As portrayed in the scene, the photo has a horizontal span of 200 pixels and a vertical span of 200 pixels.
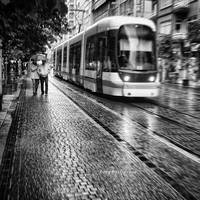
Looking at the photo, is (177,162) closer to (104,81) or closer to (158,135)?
(158,135)

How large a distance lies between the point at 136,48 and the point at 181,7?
16816 millimetres

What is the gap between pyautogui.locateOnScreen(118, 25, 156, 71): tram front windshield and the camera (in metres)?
14.2

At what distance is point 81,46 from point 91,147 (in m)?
14.3

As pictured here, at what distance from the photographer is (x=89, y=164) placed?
18.6 ft

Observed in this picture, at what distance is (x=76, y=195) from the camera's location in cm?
432

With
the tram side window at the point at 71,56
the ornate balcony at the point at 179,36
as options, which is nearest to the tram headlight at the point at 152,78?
the tram side window at the point at 71,56

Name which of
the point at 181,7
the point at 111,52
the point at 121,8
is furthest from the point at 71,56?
the point at 121,8

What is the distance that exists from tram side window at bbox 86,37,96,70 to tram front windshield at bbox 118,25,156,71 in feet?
9.00

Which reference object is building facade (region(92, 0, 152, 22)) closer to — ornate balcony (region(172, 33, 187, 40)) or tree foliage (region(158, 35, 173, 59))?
ornate balcony (region(172, 33, 187, 40))

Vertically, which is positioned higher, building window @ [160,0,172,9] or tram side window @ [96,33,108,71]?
building window @ [160,0,172,9]

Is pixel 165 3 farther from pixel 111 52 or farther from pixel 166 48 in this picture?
pixel 111 52

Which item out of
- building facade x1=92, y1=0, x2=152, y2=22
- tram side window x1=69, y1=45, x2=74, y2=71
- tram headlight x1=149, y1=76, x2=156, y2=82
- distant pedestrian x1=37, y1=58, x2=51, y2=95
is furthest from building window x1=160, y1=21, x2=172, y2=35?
tram headlight x1=149, y1=76, x2=156, y2=82

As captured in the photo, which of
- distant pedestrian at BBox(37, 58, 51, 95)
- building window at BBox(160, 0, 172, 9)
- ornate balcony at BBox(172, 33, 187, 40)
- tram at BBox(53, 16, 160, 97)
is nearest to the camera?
tram at BBox(53, 16, 160, 97)

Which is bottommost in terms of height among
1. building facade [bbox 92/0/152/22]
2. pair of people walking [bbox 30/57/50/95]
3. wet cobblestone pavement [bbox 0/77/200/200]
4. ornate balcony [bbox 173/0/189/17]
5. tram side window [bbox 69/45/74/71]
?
wet cobblestone pavement [bbox 0/77/200/200]
